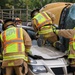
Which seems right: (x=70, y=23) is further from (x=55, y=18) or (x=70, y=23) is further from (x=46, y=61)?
(x=46, y=61)

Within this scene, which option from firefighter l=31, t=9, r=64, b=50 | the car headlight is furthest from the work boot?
the car headlight

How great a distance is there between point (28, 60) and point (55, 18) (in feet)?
7.59

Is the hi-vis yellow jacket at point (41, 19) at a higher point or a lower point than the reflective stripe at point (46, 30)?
higher

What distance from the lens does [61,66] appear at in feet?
19.0

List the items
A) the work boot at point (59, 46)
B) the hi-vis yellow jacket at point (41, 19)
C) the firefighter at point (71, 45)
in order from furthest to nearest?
the hi-vis yellow jacket at point (41, 19), the work boot at point (59, 46), the firefighter at point (71, 45)

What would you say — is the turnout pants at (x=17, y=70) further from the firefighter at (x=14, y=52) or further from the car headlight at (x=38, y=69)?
the car headlight at (x=38, y=69)

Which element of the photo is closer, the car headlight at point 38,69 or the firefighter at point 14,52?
the firefighter at point 14,52

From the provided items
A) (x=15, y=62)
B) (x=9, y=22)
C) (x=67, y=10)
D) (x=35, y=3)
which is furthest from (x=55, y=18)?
(x=35, y=3)

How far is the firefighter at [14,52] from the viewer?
5465mm

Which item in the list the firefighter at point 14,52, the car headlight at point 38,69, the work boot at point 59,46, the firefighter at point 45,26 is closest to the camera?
the firefighter at point 14,52

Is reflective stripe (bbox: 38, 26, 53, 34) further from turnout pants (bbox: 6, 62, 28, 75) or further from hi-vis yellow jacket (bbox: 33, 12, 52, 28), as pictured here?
turnout pants (bbox: 6, 62, 28, 75)

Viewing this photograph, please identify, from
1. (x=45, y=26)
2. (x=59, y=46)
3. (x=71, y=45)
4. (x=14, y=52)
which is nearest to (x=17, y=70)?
(x=14, y=52)

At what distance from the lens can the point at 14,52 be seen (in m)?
5.46

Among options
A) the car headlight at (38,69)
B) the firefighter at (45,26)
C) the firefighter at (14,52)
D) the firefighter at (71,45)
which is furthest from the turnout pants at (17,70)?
the firefighter at (45,26)
